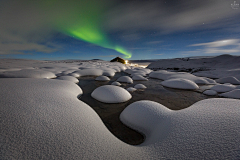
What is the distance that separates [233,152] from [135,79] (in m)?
5.87

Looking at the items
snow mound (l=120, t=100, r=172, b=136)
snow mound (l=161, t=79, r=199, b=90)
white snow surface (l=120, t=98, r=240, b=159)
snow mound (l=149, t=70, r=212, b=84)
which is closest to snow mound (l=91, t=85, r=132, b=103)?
snow mound (l=120, t=100, r=172, b=136)

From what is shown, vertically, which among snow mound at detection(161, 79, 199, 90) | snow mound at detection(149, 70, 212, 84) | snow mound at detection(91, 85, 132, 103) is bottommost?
snow mound at detection(91, 85, 132, 103)

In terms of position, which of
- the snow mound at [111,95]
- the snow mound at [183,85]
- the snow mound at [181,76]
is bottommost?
the snow mound at [111,95]

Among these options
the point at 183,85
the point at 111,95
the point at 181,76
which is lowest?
the point at 111,95

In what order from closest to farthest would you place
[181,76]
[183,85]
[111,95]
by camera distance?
[111,95], [183,85], [181,76]

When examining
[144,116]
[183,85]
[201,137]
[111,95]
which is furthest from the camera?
[183,85]

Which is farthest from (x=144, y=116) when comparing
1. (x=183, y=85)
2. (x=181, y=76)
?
(x=181, y=76)

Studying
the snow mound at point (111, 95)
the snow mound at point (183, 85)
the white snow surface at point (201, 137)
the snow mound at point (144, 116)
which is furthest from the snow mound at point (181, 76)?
the snow mound at point (144, 116)

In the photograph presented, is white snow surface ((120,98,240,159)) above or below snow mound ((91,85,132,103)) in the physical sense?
above

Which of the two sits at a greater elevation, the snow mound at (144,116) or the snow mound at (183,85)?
the snow mound at (183,85)

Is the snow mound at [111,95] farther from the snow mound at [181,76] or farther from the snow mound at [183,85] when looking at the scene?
the snow mound at [181,76]

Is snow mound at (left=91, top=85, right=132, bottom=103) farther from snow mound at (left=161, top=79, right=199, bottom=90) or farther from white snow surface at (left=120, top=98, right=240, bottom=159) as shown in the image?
snow mound at (left=161, top=79, right=199, bottom=90)

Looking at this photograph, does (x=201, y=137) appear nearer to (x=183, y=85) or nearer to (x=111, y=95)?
(x=111, y=95)

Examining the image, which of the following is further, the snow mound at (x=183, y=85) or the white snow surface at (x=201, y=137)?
the snow mound at (x=183, y=85)
